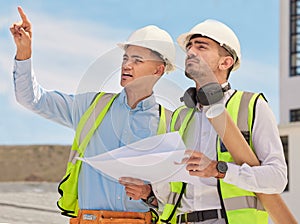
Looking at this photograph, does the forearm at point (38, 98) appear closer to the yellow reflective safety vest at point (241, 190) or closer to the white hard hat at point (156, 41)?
the white hard hat at point (156, 41)

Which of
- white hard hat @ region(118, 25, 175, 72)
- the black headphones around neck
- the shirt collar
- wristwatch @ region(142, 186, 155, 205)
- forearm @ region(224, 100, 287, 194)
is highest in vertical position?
white hard hat @ region(118, 25, 175, 72)

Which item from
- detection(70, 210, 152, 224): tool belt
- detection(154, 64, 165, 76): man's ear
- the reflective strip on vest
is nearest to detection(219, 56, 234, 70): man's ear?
detection(154, 64, 165, 76): man's ear

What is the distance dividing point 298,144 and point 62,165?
18.0 feet

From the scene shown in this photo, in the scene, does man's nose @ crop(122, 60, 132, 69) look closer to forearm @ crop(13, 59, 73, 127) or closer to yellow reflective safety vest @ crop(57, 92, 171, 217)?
yellow reflective safety vest @ crop(57, 92, 171, 217)

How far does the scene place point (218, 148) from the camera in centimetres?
384

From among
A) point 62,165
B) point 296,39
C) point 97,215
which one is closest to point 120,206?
point 97,215

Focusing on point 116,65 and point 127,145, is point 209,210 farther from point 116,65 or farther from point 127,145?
point 116,65

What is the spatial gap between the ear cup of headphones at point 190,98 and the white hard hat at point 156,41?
136mm

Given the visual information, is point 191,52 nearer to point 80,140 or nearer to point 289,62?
point 80,140

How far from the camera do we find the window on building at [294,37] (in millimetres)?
29406

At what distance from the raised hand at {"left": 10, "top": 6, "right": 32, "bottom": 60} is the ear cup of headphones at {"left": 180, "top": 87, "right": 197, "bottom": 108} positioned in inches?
32.1

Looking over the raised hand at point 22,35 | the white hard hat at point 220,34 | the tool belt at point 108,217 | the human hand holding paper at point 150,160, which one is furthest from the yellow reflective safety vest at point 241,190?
the raised hand at point 22,35

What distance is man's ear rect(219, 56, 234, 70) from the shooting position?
3934 mm

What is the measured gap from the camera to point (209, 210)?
382 cm
